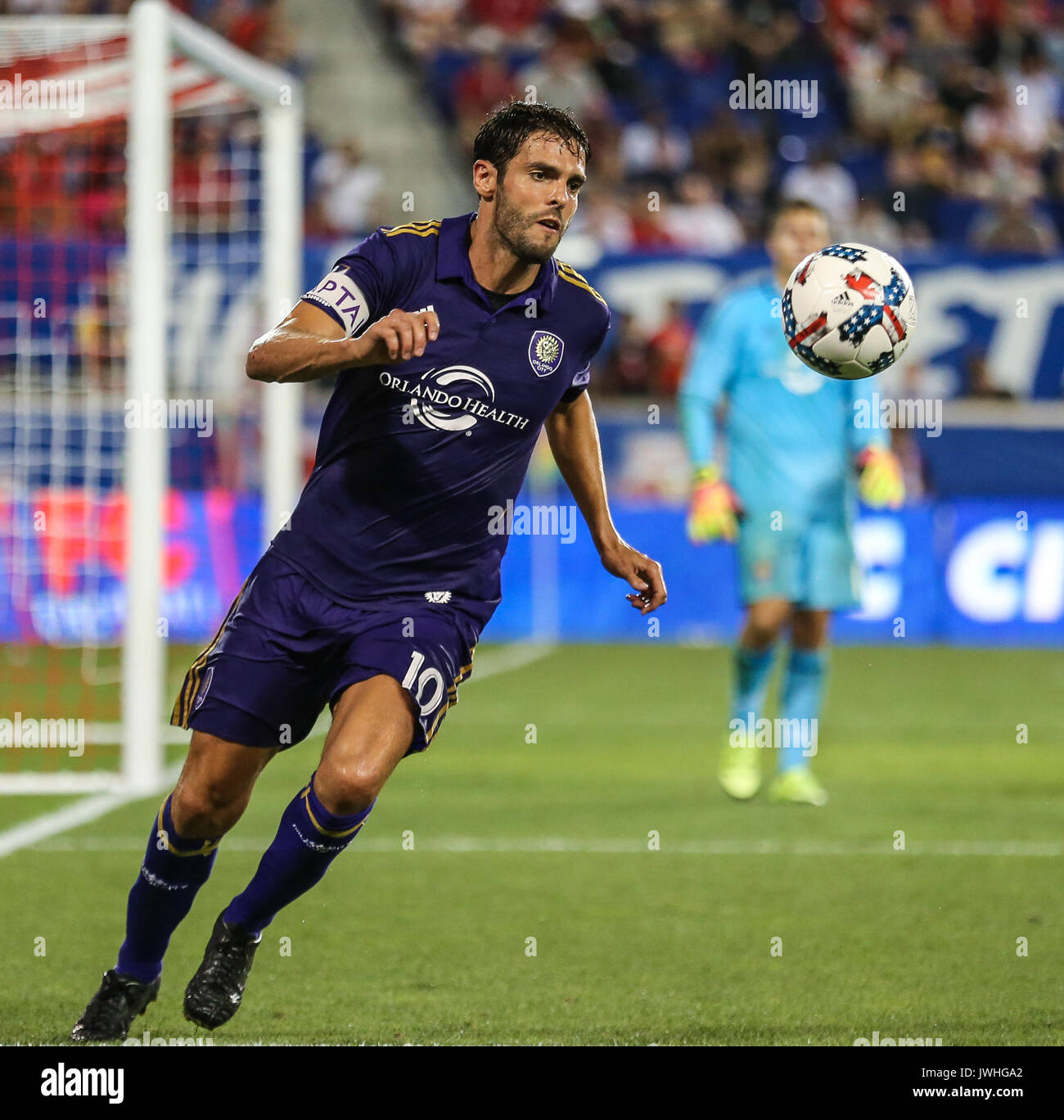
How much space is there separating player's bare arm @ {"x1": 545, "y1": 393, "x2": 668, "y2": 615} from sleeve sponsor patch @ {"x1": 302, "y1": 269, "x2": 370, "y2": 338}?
0.72m

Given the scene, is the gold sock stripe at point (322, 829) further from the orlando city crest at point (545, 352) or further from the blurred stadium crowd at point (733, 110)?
the blurred stadium crowd at point (733, 110)

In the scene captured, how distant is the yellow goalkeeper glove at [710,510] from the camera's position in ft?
25.7

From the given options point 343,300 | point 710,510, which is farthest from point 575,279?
point 710,510

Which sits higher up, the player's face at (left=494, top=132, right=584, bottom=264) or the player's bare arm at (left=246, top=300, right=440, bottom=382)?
the player's face at (left=494, top=132, right=584, bottom=264)

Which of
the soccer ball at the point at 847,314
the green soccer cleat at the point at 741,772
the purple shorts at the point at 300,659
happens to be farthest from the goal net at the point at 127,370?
the purple shorts at the point at 300,659

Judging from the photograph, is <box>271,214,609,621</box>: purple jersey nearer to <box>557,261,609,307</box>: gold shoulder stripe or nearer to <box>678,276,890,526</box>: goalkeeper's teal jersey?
<box>557,261,609,307</box>: gold shoulder stripe

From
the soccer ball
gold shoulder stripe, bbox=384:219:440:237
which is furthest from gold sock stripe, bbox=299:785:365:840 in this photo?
the soccer ball

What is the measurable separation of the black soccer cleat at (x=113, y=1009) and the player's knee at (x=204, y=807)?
0.39 metres

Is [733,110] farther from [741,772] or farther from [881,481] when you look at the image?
[741,772]

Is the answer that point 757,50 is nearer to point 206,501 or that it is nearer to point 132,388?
point 206,501

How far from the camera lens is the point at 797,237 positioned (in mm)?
7648

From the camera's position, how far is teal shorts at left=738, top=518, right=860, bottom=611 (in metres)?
7.93

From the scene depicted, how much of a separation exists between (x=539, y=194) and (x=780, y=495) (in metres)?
3.90

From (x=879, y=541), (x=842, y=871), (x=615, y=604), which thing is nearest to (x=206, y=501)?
(x=615, y=604)
